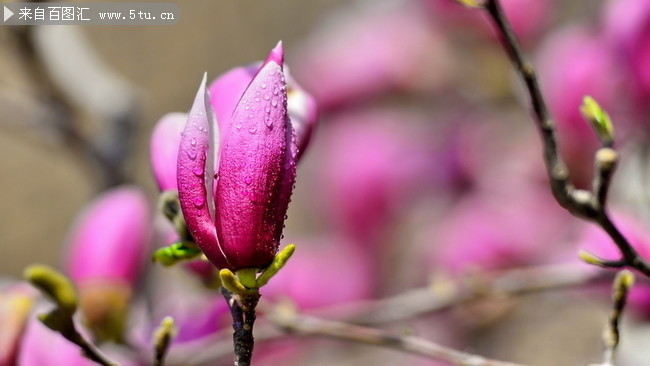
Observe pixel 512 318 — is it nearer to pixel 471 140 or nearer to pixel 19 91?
pixel 471 140

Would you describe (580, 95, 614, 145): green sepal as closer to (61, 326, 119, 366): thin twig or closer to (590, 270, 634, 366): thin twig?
(590, 270, 634, 366): thin twig

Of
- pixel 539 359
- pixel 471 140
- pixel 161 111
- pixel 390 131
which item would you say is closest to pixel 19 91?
pixel 161 111

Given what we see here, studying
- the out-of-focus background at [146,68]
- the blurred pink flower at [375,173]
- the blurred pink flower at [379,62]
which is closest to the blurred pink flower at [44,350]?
the blurred pink flower at [375,173]

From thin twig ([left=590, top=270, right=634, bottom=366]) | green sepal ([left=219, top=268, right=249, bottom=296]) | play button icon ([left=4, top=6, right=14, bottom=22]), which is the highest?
play button icon ([left=4, top=6, right=14, bottom=22])

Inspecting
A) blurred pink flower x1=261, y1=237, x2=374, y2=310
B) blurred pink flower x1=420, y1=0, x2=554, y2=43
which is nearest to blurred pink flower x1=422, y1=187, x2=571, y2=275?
blurred pink flower x1=261, y1=237, x2=374, y2=310

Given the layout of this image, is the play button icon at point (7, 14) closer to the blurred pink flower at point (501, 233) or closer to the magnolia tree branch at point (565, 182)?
the magnolia tree branch at point (565, 182)

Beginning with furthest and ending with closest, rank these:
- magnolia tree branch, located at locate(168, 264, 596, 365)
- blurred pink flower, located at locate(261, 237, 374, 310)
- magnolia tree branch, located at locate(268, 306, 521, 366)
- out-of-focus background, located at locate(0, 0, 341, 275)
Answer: out-of-focus background, located at locate(0, 0, 341, 275) → blurred pink flower, located at locate(261, 237, 374, 310) → magnolia tree branch, located at locate(168, 264, 596, 365) → magnolia tree branch, located at locate(268, 306, 521, 366)
